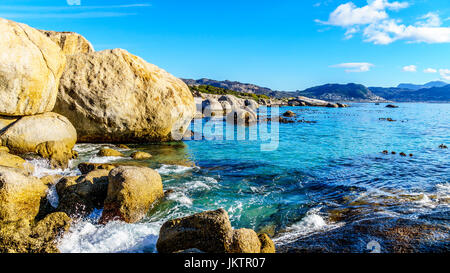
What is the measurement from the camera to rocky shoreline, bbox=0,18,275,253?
18.9ft

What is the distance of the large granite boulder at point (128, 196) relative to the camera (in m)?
7.45

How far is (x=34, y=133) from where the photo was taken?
476 inches

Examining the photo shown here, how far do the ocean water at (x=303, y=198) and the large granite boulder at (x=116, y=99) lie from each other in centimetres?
117

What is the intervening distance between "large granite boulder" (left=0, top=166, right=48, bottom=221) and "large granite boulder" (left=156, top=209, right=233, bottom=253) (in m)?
3.71

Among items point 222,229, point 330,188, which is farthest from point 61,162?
point 330,188

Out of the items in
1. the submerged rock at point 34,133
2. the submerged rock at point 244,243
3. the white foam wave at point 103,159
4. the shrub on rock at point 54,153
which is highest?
the submerged rock at point 34,133

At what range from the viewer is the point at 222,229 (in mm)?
5488

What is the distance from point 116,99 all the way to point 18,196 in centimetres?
956

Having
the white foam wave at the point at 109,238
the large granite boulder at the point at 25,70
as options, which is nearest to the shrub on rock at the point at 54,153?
the large granite boulder at the point at 25,70

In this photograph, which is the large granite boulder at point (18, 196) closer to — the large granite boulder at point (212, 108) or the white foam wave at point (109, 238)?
the white foam wave at point (109, 238)

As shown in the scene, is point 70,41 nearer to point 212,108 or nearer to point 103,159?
point 103,159

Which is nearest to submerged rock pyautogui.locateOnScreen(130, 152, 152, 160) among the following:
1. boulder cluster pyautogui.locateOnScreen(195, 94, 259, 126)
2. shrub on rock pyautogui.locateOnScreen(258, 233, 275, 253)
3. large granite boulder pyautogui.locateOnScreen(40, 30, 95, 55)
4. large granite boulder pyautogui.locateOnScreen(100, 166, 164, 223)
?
large granite boulder pyautogui.locateOnScreen(100, 166, 164, 223)

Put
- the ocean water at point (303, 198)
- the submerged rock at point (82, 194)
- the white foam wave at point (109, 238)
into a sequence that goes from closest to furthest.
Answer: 1. the white foam wave at point (109, 238)
2. the ocean water at point (303, 198)
3. the submerged rock at point (82, 194)
